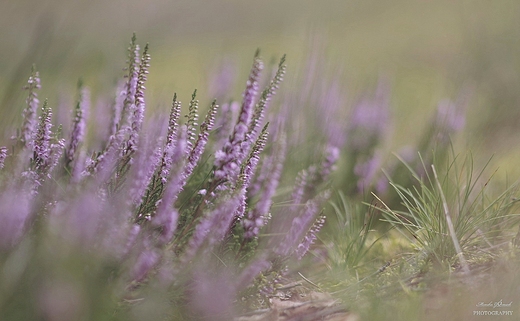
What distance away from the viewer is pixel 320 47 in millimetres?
3232

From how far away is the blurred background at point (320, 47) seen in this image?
3.19 m

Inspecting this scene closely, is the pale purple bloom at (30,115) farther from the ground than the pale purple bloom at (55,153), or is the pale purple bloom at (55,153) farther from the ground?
the pale purple bloom at (30,115)

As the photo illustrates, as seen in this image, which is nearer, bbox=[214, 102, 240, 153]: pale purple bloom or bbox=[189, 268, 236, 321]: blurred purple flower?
bbox=[189, 268, 236, 321]: blurred purple flower

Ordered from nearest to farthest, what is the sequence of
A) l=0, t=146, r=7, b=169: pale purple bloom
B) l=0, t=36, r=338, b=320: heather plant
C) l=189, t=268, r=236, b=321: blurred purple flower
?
l=0, t=36, r=338, b=320: heather plant → l=189, t=268, r=236, b=321: blurred purple flower → l=0, t=146, r=7, b=169: pale purple bloom

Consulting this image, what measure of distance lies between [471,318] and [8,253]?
1.42m

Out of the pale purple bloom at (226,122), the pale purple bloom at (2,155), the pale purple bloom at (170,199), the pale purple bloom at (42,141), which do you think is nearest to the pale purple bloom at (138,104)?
the pale purple bloom at (170,199)

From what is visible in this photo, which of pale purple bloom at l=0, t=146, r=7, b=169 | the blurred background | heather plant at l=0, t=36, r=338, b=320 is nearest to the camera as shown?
heather plant at l=0, t=36, r=338, b=320

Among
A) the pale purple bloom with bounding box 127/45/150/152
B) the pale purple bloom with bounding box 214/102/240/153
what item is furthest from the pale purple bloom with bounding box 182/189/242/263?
the pale purple bloom with bounding box 214/102/240/153

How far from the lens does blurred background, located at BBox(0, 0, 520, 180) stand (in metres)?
3.19

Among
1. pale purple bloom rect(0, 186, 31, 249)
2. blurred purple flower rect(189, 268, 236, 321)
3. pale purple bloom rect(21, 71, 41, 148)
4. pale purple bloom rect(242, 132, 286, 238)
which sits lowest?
blurred purple flower rect(189, 268, 236, 321)

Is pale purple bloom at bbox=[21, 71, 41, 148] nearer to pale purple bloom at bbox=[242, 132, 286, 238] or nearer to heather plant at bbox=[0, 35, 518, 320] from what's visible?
heather plant at bbox=[0, 35, 518, 320]

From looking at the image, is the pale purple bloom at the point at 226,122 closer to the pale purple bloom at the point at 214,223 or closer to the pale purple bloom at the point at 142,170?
the pale purple bloom at the point at 142,170

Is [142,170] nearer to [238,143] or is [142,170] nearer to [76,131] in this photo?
[238,143]

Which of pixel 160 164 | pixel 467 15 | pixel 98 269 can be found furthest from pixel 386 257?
pixel 467 15
